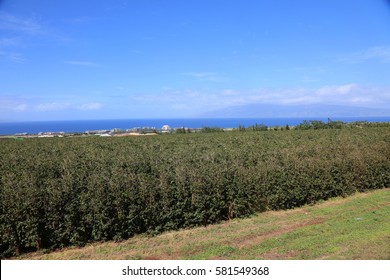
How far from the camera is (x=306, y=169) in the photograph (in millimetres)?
9281

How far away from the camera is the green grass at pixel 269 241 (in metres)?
5.16

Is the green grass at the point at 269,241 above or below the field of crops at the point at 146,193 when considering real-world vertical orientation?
below

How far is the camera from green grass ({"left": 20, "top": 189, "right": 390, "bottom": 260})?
16.9 ft

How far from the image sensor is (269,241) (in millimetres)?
5902

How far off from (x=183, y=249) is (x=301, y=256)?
212cm

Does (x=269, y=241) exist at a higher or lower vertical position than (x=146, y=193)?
lower

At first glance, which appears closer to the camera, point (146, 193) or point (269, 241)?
point (269, 241)

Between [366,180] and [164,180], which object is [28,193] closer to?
[164,180]

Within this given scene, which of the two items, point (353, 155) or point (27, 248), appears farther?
point (353, 155)

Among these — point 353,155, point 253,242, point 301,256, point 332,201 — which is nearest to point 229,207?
point 253,242

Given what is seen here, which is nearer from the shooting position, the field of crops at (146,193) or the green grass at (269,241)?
the green grass at (269,241)

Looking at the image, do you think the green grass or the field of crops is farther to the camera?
the field of crops

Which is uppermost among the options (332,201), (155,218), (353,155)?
(353,155)

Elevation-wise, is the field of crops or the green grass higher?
the field of crops
